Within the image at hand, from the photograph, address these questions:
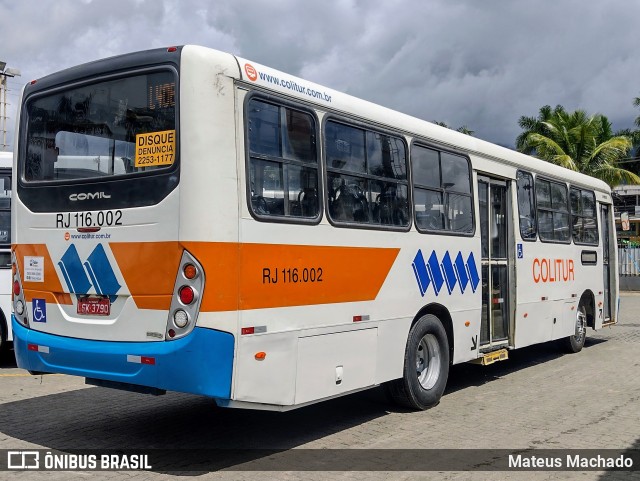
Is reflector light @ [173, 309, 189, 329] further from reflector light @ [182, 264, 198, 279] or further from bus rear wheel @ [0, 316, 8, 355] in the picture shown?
bus rear wheel @ [0, 316, 8, 355]

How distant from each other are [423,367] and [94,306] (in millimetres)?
3905

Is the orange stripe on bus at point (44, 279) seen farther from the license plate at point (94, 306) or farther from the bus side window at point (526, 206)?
the bus side window at point (526, 206)

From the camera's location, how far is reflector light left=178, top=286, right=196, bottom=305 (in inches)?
211

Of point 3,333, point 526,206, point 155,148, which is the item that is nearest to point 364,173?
point 155,148

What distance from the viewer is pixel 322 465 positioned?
5.89m

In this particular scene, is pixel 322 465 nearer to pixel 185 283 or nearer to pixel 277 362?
pixel 277 362

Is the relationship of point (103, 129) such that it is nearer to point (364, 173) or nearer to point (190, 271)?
point (190, 271)

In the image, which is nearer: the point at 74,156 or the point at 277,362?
the point at 277,362

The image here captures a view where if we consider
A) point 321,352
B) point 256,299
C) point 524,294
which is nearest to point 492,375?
point 524,294

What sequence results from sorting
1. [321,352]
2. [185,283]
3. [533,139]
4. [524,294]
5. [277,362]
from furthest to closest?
1. [533,139]
2. [524,294]
3. [321,352]
4. [277,362]
5. [185,283]

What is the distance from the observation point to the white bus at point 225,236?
215 inches

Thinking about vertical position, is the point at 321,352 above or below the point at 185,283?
below

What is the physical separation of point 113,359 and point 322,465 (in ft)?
6.28

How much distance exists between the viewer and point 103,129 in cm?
614
